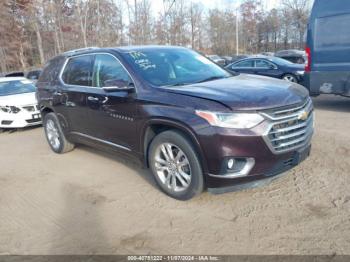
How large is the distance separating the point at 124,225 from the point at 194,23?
44124mm

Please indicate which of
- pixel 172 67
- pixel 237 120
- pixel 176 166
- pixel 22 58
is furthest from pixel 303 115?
pixel 22 58

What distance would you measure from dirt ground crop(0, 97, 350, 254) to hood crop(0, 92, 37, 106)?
149 inches

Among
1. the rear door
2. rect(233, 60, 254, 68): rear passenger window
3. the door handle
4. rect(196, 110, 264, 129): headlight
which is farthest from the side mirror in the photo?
rect(233, 60, 254, 68): rear passenger window

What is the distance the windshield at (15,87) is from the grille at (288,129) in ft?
26.6

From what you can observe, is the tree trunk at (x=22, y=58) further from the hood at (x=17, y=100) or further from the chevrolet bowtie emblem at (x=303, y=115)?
the chevrolet bowtie emblem at (x=303, y=115)

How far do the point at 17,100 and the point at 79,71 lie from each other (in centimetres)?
424

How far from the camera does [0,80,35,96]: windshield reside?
9.53 metres

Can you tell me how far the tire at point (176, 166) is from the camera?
367 centimetres

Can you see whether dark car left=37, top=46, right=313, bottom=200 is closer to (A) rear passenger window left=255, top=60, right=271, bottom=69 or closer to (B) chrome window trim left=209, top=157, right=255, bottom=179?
(B) chrome window trim left=209, top=157, right=255, bottom=179

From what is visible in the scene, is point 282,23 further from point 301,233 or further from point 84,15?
point 301,233

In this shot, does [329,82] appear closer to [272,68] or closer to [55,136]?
[272,68]

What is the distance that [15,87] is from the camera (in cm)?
988

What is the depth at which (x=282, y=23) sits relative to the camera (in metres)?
51.4

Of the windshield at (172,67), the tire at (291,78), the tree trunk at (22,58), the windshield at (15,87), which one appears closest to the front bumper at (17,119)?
the windshield at (15,87)
